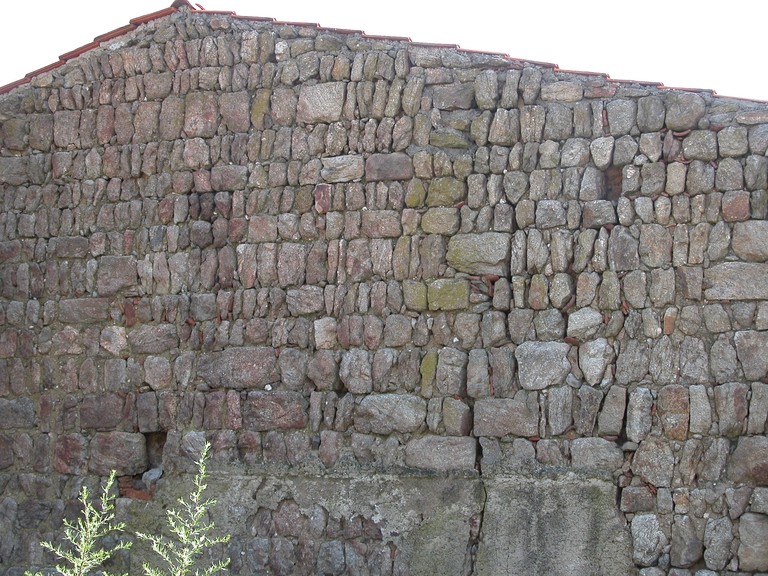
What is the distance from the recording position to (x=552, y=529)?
5.85m

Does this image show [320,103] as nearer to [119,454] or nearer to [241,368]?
[241,368]

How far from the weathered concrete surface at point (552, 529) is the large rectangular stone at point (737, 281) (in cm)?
151

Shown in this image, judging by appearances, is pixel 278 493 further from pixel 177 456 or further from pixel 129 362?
pixel 129 362

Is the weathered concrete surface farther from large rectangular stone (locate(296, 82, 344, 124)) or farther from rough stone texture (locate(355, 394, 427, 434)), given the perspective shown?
large rectangular stone (locate(296, 82, 344, 124))

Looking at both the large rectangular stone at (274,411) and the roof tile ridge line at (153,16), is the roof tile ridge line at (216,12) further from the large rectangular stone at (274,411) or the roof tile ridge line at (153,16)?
the large rectangular stone at (274,411)

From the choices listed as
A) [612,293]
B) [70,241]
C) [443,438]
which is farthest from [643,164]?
[70,241]

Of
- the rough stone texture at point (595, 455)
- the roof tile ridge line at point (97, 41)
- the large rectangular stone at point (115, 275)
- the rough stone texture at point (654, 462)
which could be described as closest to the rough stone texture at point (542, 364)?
the rough stone texture at point (595, 455)

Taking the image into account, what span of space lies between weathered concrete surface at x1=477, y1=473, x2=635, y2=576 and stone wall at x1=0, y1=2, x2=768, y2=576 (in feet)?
0.05

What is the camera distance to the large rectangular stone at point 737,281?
223 inches

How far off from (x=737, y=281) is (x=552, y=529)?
2102mm

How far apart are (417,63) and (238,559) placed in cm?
404

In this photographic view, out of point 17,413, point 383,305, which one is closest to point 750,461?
point 383,305

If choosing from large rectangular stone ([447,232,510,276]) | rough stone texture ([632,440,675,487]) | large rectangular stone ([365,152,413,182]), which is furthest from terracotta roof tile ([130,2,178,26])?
rough stone texture ([632,440,675,487])

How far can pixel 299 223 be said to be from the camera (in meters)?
6.68
